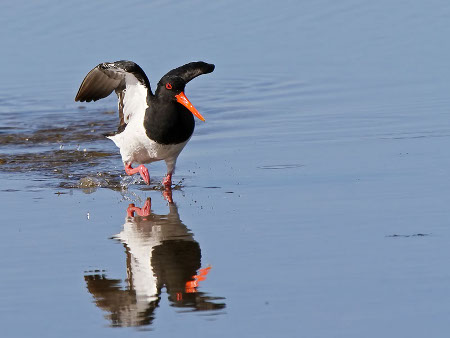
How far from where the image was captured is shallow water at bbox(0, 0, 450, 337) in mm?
6305

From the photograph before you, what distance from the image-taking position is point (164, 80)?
9.65 meters

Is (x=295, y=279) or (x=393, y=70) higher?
(x=393, y=70)

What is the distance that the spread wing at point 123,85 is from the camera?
31.8ft

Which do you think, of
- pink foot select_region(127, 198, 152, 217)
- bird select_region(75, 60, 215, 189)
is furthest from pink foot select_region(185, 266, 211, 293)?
bird select_region(75, 60, 215, 189)

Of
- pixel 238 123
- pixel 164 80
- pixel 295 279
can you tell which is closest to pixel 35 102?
pixel 238 123

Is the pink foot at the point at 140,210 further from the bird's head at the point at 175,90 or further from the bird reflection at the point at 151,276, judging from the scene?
the bird's head at the point at 175,90

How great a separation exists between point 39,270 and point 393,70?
24.6 ft

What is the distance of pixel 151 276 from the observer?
6984mm

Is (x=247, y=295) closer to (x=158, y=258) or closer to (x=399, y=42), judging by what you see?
(x=158, y=258)

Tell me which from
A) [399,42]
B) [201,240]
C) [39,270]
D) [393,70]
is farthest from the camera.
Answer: [399,42]

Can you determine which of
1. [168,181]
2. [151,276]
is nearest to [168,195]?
[168,181]

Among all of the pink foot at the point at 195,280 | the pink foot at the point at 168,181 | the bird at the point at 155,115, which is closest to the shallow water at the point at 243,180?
the pink foot at the point at 195,280

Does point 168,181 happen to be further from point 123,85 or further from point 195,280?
point 195,280

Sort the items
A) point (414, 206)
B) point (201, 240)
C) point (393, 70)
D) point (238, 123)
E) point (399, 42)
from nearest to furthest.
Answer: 1. point (201, 240)
2. point (414, 206)
3. point (238, 123)
4. point (393, 70)
5. point (399, 42)
